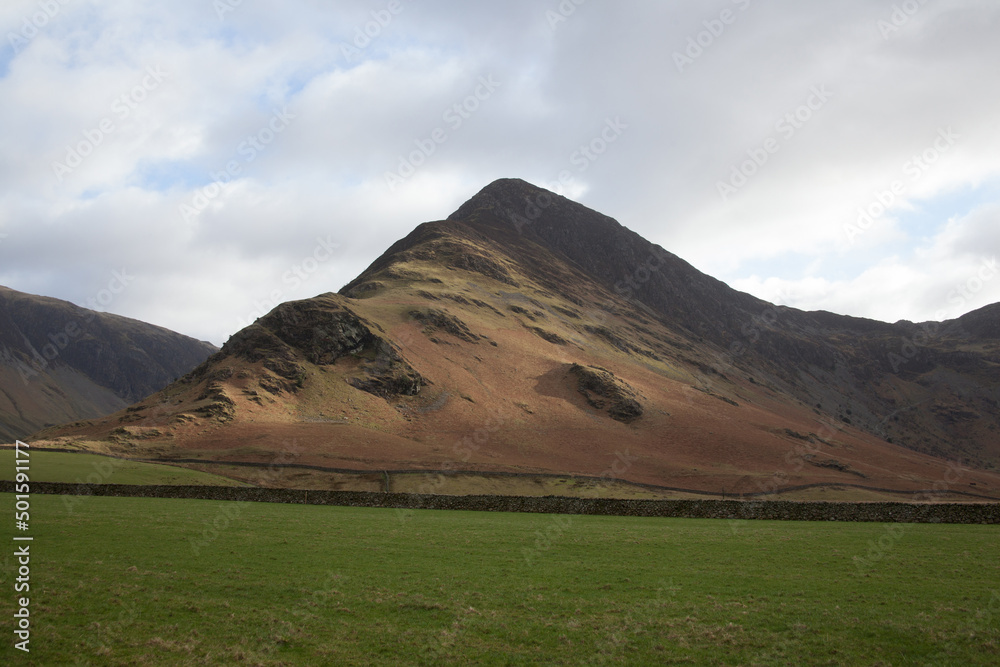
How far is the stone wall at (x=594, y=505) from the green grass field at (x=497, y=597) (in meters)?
5.05

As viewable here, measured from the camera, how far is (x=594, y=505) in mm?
35656

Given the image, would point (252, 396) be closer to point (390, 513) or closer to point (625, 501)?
point (390, 513)

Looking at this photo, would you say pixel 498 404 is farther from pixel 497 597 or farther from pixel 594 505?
pixel 497 597

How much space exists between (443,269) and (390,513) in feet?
373

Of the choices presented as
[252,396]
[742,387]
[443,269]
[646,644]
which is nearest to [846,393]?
[742,387]

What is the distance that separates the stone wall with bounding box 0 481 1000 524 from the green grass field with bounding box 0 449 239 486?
14.7ft

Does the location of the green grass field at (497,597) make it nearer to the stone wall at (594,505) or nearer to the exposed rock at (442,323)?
the stone wall at (594,505)

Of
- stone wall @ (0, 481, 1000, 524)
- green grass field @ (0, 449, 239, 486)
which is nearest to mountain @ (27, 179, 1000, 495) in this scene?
green grass field @ (0, 449, 239, 486)

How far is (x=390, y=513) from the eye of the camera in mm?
34688

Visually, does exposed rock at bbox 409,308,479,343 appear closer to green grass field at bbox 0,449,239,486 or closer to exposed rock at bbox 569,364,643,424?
exposed rock at bbox 569,364,643,424

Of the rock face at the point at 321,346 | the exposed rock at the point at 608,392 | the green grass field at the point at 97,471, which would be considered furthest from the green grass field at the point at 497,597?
the exposed rock at the point at 608,392

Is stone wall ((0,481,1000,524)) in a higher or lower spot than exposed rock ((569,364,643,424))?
lower

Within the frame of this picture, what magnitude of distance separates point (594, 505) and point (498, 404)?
194 ft

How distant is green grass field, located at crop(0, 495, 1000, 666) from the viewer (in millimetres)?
12039
